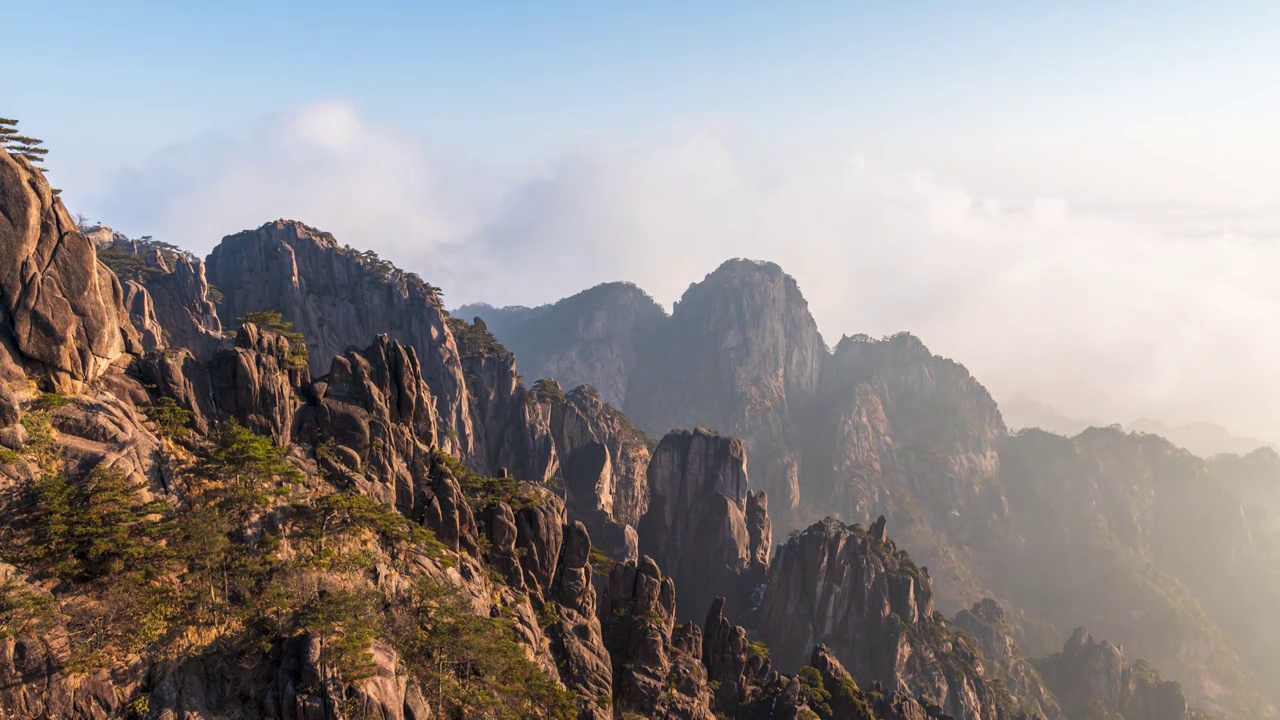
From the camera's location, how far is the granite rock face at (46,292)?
55.1 metres

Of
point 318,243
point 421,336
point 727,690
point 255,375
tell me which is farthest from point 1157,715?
point 318,243

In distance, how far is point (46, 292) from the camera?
56.7m

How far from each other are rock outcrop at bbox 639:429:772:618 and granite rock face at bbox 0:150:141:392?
12147 cm

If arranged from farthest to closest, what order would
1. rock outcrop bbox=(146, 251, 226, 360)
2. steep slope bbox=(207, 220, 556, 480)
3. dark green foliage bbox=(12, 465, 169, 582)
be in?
steep slope bbox=(207, 220, 556, 480)
rock outcrop bbox=(146, 251, 226, 360)
dark green foliage bbox=(12, 465, 169, 582)

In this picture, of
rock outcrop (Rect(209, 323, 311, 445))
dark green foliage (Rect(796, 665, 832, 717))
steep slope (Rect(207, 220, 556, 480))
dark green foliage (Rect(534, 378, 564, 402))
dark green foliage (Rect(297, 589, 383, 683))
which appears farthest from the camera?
dark green foliage (Rect(534, 378, 564, 402))

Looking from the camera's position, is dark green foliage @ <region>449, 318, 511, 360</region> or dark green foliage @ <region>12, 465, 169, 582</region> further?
dark green foliage @ <region>449, 318, 511, 360</region>

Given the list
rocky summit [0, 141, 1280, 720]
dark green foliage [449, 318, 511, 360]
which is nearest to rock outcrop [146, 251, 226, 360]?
rocky summit [0, 141, 1280, 720]

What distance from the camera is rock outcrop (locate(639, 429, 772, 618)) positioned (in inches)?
6344

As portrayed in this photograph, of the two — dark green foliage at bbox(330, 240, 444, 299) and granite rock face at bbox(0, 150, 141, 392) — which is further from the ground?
dark green foliage at bbox(330, 240, 444, 299)

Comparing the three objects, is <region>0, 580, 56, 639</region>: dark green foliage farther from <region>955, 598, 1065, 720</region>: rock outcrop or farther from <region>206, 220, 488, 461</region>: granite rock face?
<region>955, 598, 1065, 720</region>: rock outcrop

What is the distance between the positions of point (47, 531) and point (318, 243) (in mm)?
143148

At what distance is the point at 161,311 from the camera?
142 meters

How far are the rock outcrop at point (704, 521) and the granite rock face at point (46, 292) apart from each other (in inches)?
4782

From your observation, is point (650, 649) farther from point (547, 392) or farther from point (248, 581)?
point (547, 392)
